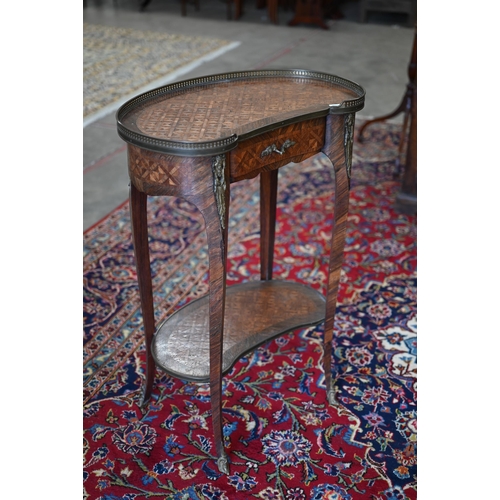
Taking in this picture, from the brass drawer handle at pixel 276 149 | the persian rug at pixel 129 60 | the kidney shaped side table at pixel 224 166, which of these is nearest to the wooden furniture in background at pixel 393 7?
the persian rug at pixel 129 60

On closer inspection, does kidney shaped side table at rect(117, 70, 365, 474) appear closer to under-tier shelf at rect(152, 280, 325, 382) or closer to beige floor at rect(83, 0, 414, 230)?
under-tier shelf at rect(152, 280, 325, 382)

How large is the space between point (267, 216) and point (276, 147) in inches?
31.4

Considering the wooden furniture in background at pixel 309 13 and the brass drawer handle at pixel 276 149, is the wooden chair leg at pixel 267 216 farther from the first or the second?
the wooden furniture in background at pixel 309 13

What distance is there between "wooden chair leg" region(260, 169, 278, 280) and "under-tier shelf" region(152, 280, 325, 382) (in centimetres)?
8

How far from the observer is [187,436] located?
7.23ft

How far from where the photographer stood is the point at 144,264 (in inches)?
85.1

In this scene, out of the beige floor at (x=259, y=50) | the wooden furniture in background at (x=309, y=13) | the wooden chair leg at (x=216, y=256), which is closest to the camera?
the wooden chair leg at (x=216, y=256)

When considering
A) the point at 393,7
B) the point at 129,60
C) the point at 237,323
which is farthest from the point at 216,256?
the point at 393,7

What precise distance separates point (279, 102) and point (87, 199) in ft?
7.40

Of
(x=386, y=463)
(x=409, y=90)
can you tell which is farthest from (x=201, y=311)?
(x=409, y=90)

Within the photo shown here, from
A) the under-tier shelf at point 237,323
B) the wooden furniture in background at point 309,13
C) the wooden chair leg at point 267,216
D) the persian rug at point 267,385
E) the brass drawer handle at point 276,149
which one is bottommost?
Answer: the persian rug at point 267,385

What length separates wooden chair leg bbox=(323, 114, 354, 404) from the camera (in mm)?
2031

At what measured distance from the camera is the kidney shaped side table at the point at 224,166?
1.74 meters

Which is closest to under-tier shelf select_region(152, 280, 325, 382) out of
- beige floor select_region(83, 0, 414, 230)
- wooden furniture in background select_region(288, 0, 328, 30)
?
beige floor select_region(83, 0, 414, 230)
